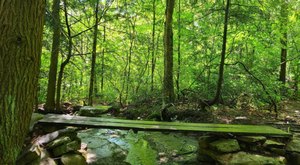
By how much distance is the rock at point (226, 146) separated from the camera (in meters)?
4.45

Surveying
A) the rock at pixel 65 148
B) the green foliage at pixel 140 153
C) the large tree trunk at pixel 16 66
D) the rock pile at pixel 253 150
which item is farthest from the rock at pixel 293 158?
the large tree trunk at pixel 16 66

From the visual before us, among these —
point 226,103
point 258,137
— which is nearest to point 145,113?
point 226,103

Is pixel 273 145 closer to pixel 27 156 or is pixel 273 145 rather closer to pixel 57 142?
pixel 57 142

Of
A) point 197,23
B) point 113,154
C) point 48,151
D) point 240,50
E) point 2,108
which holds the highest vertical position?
point 197,23

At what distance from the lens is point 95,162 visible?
4680 millimetres

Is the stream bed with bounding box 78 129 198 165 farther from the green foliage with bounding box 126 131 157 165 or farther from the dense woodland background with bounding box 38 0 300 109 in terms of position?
the dense woodland background with bounding box 38 0 300 109

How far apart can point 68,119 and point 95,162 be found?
96 cm

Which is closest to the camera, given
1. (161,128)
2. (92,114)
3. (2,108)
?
(2,108)

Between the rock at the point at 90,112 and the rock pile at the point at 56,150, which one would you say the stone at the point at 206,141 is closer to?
the rock pile at the point at 56,150

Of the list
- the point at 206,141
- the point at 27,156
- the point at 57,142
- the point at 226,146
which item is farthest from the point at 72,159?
the point at 226,146

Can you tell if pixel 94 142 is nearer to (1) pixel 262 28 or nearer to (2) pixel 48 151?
(2) pixel 48 151

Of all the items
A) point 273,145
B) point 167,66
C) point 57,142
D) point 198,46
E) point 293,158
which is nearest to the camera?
point 57,142

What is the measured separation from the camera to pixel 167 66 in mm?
8703

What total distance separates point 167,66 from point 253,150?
4.68 meters
